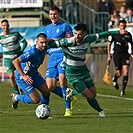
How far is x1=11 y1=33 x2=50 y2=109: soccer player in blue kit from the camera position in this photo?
12.8m

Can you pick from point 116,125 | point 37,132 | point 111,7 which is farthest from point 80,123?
point 111,7

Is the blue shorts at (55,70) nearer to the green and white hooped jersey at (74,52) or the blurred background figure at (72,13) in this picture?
the green and white hooped jersey at (74,52)

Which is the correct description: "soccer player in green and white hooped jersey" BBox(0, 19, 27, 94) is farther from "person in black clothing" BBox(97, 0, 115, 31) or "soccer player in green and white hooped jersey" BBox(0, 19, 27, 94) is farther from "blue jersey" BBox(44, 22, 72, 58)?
"person in black clothing" BBox(97, 0, 115, 31)

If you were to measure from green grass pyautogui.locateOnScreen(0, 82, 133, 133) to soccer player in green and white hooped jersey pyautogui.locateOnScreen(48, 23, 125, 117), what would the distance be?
0.56 meters

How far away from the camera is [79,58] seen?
43.1 ft

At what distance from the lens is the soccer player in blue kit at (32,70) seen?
12.8 m

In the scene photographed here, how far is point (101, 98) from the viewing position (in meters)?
18.6

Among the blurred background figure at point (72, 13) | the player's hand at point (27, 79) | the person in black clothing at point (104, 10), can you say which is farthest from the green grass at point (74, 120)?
the blurred background figure at point (72, 13)

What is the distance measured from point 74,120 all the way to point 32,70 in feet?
4.62

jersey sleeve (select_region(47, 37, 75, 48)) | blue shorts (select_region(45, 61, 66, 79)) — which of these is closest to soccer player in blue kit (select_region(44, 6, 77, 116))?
blue shorts (select_region(45, 61, 66, 79))

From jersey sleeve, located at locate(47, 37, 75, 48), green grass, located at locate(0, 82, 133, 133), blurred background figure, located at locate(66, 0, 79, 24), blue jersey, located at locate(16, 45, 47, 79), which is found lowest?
green grass, located at locate(0, 82, 133, 133)

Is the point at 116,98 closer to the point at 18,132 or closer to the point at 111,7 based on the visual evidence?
the point at 18,132

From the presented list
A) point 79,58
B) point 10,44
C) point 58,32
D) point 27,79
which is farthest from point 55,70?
point 10,44

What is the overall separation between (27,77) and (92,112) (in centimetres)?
227
